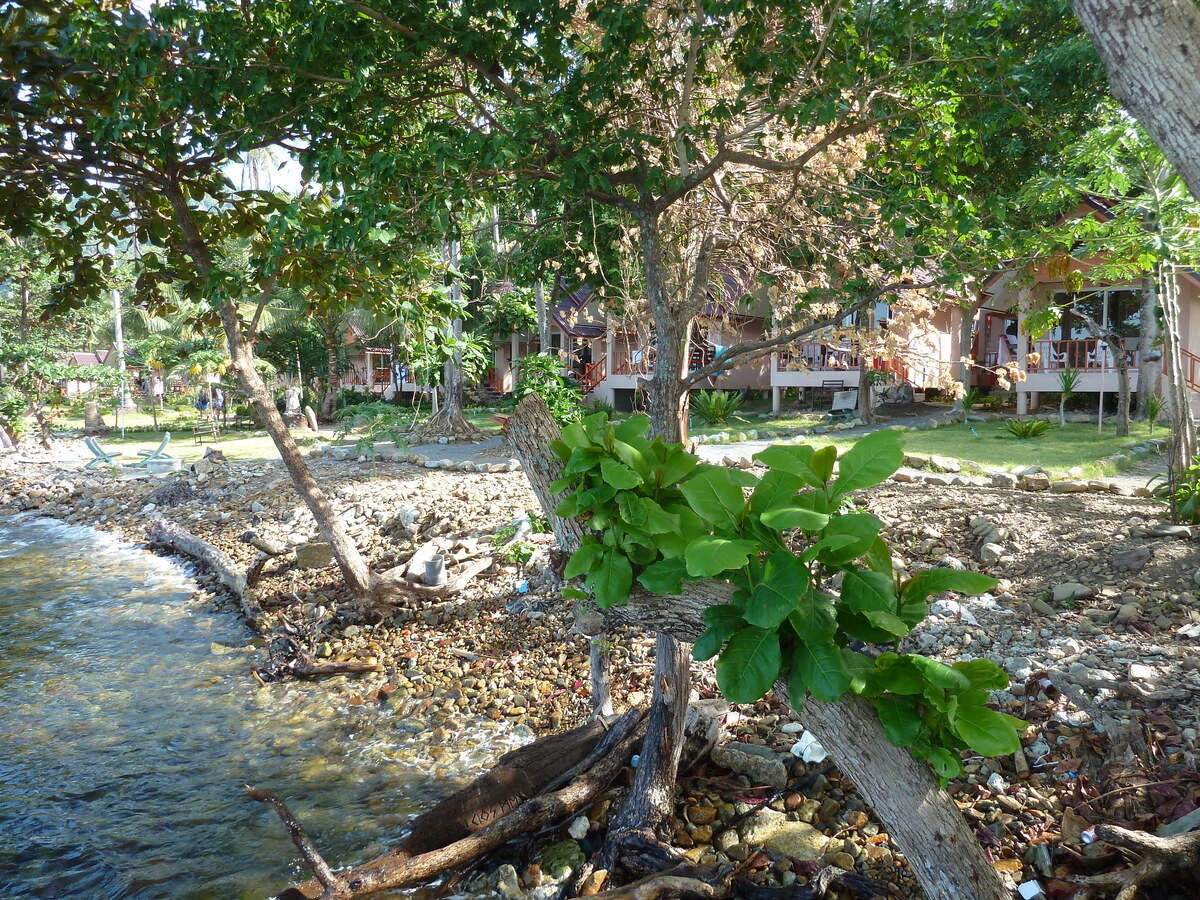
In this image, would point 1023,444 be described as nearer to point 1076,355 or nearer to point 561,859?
point 1076,355

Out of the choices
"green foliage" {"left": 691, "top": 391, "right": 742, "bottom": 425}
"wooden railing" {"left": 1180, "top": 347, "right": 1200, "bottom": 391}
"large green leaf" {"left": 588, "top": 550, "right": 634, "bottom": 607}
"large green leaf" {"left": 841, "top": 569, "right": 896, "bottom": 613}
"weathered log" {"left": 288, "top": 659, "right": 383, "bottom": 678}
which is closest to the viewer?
"large green leaf" {"left": 841, "top": 569, "right": 896, "bottom": 613}

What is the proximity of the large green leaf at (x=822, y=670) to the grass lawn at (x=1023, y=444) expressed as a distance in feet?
30.7

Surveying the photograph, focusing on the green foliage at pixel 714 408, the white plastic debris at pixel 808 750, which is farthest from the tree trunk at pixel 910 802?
the green foliage at pixel 714 408

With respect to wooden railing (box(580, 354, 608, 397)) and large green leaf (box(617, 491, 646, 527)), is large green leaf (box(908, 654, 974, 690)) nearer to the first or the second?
large green leaf (box(617, 491, 646, 527))

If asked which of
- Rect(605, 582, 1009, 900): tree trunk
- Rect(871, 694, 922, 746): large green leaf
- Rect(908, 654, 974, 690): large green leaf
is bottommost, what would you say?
Rect(605, 582, 1009, 900): tree trunk

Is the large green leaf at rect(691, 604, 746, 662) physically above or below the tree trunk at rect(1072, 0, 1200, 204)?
below

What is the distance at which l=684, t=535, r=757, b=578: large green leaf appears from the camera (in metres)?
1.83

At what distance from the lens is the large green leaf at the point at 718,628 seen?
6.62 feet

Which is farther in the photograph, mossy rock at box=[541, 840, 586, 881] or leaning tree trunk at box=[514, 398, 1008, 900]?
mossy rock at box=[541, 840, 586, 881]

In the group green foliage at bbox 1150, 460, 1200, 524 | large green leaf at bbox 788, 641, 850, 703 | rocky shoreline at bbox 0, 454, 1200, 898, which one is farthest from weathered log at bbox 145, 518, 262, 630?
green foliage at bbox 1150, 460, 1200, 524

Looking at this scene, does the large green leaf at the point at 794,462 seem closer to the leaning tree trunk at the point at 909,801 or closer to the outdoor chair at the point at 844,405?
the leaning tree trunk at the point at 909,801

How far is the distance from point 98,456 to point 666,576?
19588 mm

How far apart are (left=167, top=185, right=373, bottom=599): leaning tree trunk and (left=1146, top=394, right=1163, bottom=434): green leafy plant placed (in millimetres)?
14982

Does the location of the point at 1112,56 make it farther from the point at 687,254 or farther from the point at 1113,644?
the point at 687,254
